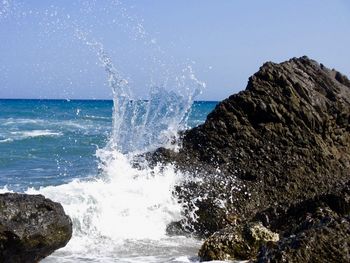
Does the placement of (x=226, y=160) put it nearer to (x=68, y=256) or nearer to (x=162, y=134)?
(x=162, y=134)

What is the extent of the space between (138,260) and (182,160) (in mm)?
2333

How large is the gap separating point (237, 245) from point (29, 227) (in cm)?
216

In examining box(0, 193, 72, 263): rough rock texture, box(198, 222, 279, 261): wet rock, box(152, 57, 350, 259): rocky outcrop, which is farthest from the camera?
box(152, 57, 350, 259): rocky outcrop

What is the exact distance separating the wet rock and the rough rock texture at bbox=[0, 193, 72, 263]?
5.15ft

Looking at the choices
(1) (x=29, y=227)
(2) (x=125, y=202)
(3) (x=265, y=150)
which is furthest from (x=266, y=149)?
(1) (x=29, y=227)

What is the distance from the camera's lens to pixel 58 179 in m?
12.6

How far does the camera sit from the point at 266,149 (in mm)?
8461

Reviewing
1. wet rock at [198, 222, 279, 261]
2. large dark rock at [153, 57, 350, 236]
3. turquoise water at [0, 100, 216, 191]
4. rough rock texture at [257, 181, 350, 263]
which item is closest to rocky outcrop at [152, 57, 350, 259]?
large dark rock at [153, 57, 350, 236]

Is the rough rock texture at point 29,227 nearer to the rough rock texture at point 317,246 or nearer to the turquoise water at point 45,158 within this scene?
the rough rock texture at point 317,246

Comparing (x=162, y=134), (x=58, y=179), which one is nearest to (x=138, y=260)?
(x=162, y=134)

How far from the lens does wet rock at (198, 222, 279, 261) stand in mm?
6238

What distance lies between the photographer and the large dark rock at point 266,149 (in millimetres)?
7929

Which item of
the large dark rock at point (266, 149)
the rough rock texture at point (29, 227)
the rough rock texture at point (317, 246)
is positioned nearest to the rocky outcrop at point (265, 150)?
the large dark rock at point (266, 149)

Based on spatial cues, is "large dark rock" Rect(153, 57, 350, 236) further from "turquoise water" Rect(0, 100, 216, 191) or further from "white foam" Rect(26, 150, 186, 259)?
"turquoise water" Rect(0, 100, 216, 191)
